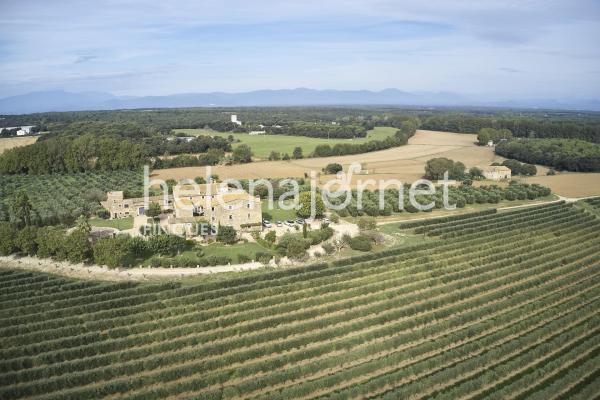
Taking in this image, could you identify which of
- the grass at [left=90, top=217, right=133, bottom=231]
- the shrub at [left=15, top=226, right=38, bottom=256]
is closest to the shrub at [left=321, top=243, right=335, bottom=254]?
the grass at [left=90, top=217, right=133, bottom=231]

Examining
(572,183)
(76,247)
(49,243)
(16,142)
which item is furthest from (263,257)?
(16,142)

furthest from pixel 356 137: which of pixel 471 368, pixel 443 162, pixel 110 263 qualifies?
pixel 471 368

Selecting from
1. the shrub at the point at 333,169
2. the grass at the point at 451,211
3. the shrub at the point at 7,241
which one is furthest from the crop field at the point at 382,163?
the shrub at the point at 7,241

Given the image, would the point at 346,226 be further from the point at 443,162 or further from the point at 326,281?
the point at 443,162

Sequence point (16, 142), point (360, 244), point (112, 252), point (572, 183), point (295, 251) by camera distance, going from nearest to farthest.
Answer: point (112, 252), point (295, 251), point (360, 244), point (572, 183), point (16, 142)

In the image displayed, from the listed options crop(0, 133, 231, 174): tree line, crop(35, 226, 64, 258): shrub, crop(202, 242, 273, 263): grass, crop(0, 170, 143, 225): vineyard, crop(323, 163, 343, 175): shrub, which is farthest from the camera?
crop(323, 163, 343, 175): shrub

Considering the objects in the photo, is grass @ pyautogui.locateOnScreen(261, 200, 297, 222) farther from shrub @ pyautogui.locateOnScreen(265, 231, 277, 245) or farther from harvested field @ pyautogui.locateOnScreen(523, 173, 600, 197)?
harvested field @ pyautogui.locateOnScreen(523, 173, 600, 197)

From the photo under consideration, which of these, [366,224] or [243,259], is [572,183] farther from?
[243,259]
